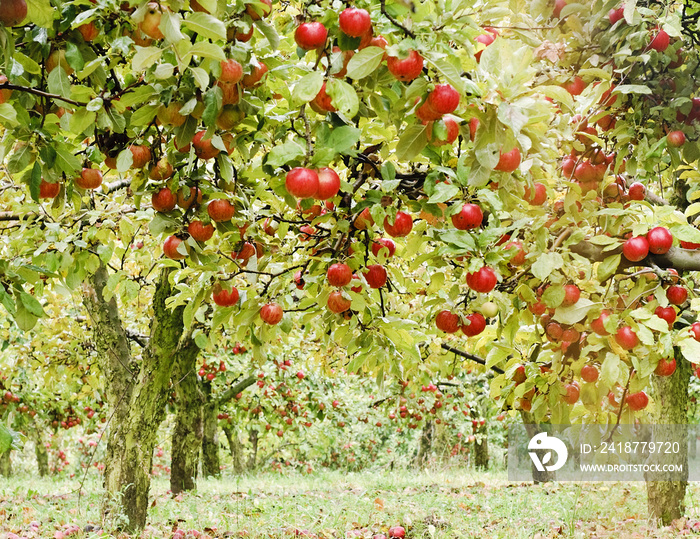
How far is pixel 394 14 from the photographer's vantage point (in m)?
1.65

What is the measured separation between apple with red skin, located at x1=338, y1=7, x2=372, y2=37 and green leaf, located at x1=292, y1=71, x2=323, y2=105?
155 mm

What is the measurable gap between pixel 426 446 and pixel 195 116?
17.6 m

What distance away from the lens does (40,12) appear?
5.08ft

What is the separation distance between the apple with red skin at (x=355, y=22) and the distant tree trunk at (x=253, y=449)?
1682 centimetres

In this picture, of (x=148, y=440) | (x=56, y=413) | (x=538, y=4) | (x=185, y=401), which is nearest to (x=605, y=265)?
(x=538, y=4)

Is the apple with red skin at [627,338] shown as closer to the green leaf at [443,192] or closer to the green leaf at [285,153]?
the green leaf at [443,192]

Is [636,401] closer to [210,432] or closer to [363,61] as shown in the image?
[363,61]

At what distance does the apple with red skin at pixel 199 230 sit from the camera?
2432mm

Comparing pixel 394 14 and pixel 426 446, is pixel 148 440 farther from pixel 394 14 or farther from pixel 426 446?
pixel 426 446

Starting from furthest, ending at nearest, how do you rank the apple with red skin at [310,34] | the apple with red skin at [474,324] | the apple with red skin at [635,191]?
the apple with red skin at [635,191], the apple with red skin at [474,324], the apple with red skin at [310,34]

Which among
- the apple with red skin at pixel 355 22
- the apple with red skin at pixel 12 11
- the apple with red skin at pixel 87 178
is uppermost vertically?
the apple with red skin at pixel 355 22

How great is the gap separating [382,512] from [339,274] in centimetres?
486

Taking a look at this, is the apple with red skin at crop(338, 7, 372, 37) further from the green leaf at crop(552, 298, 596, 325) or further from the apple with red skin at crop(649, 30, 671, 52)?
the apple with red skin at crop(649, 30, 671, 52)

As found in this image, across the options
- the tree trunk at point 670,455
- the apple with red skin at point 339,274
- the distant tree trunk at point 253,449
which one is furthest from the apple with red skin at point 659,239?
the distant tree trunk at point 253,449
